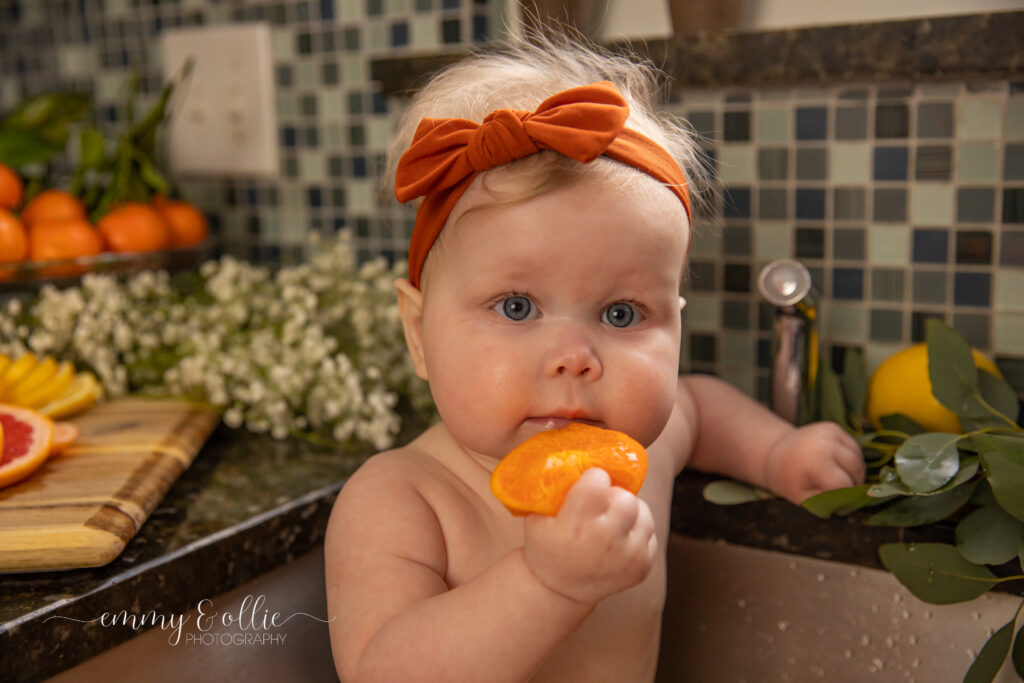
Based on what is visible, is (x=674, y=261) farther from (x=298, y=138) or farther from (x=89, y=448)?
(x=298, y=138)

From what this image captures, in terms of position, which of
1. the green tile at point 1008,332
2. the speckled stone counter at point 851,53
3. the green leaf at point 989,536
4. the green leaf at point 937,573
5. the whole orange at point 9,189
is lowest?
the green leaf at point 937,573

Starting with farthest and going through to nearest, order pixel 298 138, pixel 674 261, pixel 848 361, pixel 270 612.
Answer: pixel 298 138, pixel 848 361, pixel 270 612, pixel 674 261

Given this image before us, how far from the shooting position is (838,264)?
101 cm

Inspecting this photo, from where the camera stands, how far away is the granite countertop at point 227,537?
0.64 metres

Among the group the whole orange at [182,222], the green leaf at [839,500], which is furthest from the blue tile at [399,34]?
the green leaf at [839,500]

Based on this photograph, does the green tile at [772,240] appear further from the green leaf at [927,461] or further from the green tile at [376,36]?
the green tile at [376,36]

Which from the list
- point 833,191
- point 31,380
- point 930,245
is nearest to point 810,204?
point 833,191

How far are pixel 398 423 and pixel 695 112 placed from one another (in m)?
0.52

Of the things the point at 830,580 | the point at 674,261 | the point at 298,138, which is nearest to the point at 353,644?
the point at 674,261

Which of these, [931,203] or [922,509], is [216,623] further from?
[931,203]

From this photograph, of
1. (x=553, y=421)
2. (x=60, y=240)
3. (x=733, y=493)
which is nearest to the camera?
(x=553, y=421)

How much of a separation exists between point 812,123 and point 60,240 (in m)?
A: 1.00

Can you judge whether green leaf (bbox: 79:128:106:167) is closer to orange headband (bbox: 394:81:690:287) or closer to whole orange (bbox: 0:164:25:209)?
whole orange (bbox: 0:164:25:209)

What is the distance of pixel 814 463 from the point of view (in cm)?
83
